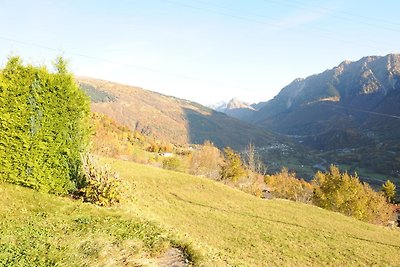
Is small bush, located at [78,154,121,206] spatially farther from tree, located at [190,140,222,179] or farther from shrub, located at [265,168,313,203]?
shrub, located at [265,168,313,203]

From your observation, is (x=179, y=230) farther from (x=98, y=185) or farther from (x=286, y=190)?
(x=286, y=190)

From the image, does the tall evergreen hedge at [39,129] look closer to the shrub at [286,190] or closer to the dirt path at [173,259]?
the dirt path at [173,259]

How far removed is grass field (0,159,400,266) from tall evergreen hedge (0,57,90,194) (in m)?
1.02

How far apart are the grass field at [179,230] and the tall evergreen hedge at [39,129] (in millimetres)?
1022

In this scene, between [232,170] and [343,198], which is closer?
[343,198]

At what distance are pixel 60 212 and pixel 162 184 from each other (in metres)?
16.7

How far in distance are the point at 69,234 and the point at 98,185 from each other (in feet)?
21.6

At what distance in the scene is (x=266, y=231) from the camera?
989 inches

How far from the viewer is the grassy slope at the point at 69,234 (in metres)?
11.7

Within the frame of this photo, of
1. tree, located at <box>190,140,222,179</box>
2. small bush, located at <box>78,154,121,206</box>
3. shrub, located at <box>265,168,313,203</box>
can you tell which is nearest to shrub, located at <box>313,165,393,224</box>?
shrub, located at <box>265,168,313,203</box>

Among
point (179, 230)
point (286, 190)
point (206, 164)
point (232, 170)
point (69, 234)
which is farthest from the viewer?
point (206, 164)

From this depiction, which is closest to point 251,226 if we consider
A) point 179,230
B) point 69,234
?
point 179,230

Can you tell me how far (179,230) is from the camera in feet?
69.7

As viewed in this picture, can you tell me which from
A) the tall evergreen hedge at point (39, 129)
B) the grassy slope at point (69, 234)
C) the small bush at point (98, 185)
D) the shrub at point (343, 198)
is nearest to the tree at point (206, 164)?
the shrub at point (343, 198)
